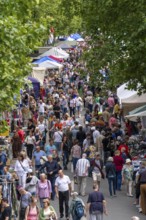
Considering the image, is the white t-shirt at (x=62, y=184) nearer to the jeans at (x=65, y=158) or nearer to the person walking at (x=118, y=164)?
the person walking at (x=118, y=164)

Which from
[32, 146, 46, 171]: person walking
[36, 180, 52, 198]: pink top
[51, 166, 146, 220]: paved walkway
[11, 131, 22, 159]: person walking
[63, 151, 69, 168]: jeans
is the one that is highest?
[11, 131, 22, 159]: person walking

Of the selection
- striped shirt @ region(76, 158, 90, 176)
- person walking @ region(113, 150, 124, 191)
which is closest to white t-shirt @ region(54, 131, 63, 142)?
person walking @ region(113, 150, 124, 191)

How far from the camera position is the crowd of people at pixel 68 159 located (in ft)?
65.5

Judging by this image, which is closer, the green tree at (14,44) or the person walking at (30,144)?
the green tree at (14,44)

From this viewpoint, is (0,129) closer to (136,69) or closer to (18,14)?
(18,14)

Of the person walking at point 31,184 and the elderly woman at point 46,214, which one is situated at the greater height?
the person walking at point 31,184

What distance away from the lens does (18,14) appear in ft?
64.4

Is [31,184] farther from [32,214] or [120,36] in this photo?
[120,36]

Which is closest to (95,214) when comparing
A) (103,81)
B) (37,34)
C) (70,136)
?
(37,34)

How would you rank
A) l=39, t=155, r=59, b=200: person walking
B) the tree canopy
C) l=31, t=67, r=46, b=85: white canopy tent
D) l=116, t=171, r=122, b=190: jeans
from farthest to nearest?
l=31, t=67, r=46, b=85: white canopy tent, l=116, t=171, r=122, b=190: jeans, l=39, t=155, r=59, b=200: person walking, the tree canopy

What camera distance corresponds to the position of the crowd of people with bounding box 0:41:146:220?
65.5 ft

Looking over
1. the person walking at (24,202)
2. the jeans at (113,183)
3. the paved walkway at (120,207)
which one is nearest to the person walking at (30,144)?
the paved walkway at (120,207)

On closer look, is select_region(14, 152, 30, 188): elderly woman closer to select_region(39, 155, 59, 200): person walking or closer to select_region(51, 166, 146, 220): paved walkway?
select_region(39, 155, 59, 200): person walking

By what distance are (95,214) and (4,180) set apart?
3.33 meters
